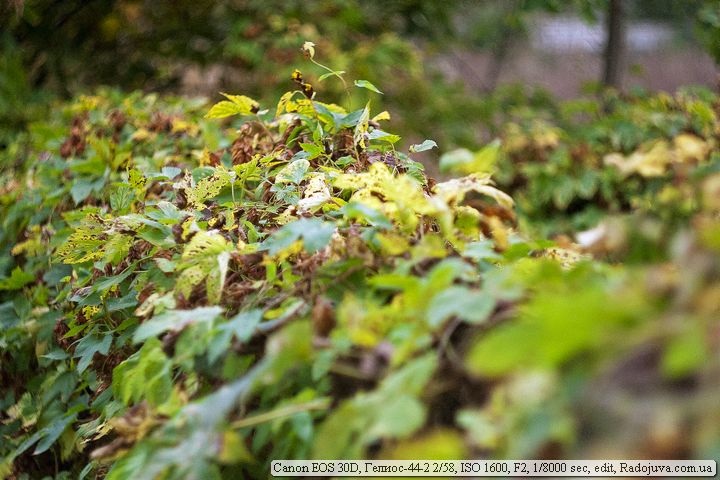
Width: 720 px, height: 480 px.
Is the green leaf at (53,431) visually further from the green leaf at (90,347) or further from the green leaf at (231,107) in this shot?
the green leaf at (231,107)

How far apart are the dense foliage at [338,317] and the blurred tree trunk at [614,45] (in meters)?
4.55

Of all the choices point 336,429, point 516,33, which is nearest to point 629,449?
point 336,429

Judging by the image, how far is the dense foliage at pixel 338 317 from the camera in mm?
709

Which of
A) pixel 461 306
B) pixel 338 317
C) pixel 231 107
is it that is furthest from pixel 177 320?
pixel 231 107

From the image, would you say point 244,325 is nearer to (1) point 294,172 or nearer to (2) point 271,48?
(1) point 294,172

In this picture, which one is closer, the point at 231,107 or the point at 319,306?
the point at 319,306

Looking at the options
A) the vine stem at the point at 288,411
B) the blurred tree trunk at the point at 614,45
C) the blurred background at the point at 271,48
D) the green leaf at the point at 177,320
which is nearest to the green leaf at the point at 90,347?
the green leaf at the point at 177,320

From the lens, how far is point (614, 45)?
20.7ft

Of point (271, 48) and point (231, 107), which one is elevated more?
point (231, 107)

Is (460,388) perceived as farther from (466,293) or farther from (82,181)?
(82,181)

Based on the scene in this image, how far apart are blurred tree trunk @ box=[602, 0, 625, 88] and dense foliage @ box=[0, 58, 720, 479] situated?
4.55 metres

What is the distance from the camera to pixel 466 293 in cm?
92

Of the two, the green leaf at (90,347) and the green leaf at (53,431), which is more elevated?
the green leaf at (90,347)

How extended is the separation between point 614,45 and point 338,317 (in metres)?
6.04
